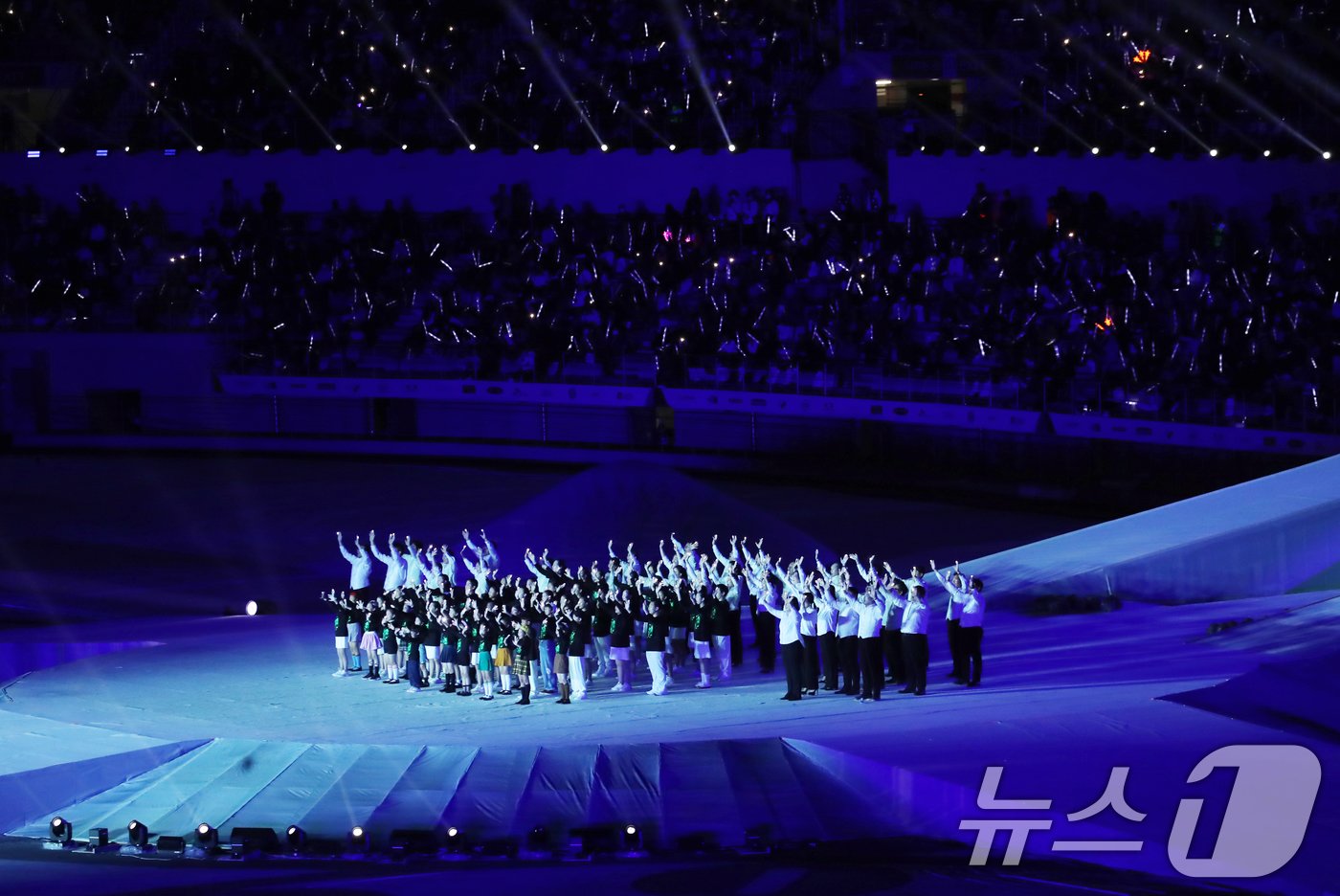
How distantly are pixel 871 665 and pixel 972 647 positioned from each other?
105 centimetres

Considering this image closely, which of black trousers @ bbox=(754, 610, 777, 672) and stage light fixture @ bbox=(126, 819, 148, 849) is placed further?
black trousers @ bbox=(754, 610, 777, 672)

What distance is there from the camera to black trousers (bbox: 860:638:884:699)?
19516mm

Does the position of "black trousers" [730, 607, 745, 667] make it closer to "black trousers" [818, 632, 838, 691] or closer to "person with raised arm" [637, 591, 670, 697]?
"person with raised arm" [637, 591, 670, 697]

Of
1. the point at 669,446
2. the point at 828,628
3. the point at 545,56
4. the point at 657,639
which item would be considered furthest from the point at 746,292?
the point at 828,628

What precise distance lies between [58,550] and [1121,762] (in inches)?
777

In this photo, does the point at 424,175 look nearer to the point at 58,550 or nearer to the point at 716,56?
the point at 716,56

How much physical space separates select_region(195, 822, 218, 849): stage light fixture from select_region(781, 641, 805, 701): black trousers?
5877 mm

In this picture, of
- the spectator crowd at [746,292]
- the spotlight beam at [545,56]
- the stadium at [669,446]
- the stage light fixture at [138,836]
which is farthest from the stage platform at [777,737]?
the spotlight beam at [545,56]

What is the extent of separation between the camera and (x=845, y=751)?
666 inches

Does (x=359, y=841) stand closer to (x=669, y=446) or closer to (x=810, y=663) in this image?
(x=810, y=663)
